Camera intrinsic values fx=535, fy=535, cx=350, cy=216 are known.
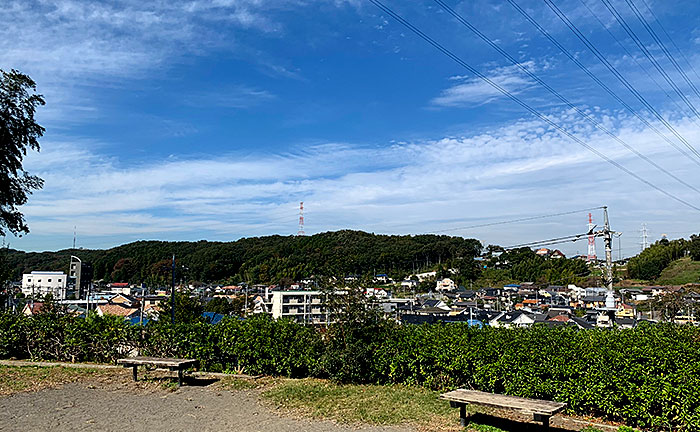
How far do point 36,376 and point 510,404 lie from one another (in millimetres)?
8258

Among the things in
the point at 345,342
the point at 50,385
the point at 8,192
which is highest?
the point at 8,192

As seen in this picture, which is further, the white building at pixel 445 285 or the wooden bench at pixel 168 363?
the white building at pixel 445 285

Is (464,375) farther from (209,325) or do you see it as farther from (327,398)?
(209,325)

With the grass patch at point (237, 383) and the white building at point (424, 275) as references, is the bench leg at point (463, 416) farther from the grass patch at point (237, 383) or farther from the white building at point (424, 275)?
the white building at point (424, 275)

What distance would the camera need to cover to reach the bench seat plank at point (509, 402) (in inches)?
216

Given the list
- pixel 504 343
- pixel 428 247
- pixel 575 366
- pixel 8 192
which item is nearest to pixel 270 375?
pixel 504 343

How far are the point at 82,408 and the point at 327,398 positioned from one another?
3375 millimetres

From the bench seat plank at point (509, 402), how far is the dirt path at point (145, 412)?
74 centimetres

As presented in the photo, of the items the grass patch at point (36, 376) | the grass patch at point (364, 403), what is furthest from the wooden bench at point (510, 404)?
the grass patch at point (36, 376)

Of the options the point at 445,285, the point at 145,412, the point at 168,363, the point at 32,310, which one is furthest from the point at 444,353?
the point at 445,285

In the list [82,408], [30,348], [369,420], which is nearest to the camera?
[369,420]

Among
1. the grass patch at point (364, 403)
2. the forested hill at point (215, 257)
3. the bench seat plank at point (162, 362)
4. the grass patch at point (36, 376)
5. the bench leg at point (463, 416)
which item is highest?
the forested hill at point (215, 257)

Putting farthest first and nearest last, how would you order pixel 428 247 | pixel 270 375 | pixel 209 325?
pixel 428 247
pixel 209 325
pixel 270 375

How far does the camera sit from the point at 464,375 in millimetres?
8016
